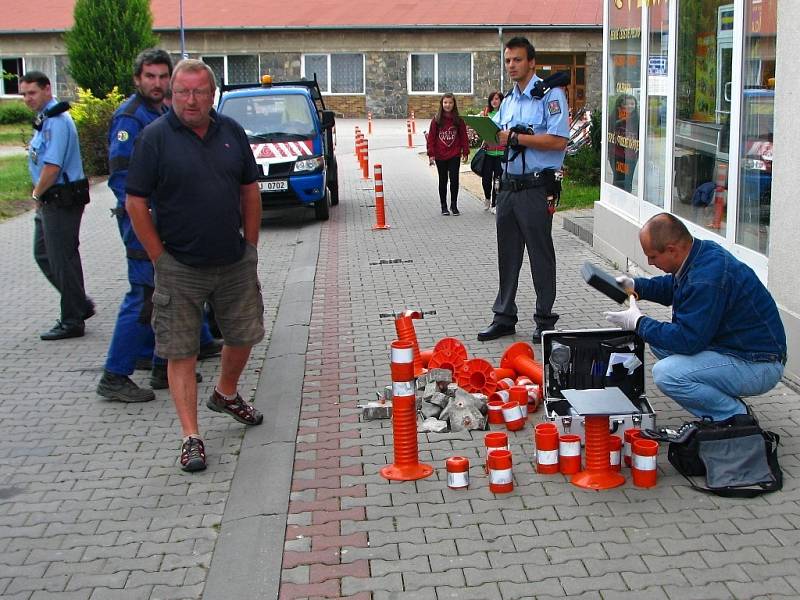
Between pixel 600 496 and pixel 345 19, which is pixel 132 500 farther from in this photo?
pixel 345 19

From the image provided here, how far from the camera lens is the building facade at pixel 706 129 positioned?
6281 millimetres

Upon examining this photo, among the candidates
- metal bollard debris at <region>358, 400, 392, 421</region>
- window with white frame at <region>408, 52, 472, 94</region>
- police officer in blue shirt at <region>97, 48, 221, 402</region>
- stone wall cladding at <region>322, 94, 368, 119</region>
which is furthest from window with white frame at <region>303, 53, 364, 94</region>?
metal bollard debris at <region>358, 400, 392, 421</region>

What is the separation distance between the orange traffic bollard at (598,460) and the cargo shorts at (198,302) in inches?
74.1

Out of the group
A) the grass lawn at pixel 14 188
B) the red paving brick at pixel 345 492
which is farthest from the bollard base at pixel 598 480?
the grass lawn at pixel 14 188

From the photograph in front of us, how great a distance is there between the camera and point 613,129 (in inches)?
436

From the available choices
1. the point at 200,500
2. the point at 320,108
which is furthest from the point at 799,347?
the point at 320,108

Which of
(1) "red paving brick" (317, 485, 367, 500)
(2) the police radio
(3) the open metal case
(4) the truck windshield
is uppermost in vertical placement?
(4) the truck windshield

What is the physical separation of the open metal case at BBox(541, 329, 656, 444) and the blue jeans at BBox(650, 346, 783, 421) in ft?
1.12

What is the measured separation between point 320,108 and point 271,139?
1926 millimetres

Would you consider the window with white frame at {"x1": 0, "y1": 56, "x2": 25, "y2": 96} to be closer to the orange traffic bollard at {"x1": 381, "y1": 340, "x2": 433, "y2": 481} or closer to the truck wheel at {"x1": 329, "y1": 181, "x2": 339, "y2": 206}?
the truck wheel at {"x1": 329, "y1": 181, "x2": 339, "y2": 206}

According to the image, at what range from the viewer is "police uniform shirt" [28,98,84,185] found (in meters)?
7.74

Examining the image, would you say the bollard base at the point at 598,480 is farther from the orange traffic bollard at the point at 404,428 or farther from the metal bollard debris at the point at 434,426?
the metal bollard debris at the point at 434,426

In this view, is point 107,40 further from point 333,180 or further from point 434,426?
point 434,426

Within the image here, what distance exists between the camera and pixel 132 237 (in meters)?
6.36
